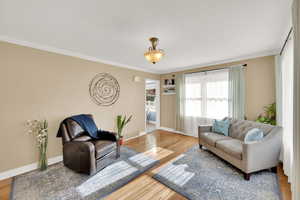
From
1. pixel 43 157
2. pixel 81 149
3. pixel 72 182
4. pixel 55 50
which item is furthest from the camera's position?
pixel 55 50

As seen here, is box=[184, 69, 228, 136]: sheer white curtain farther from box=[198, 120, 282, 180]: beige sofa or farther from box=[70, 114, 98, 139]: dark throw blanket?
box=[70, 114, 98, 139]: dark throw blanket

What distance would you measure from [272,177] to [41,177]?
3.95 meters

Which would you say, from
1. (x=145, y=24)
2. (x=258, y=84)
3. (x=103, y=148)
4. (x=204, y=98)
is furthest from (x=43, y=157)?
(x=258, y=84)

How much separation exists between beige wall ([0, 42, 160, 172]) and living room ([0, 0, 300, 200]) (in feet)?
0.06

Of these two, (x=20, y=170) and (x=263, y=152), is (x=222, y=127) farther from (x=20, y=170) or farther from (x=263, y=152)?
(x=20, y=170)

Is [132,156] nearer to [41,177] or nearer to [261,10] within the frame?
[41,177]

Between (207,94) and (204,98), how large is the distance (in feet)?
0.53

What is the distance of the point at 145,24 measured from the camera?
1.82 meters

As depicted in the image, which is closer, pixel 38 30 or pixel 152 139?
pixel 38 30

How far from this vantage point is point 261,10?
1544 mm

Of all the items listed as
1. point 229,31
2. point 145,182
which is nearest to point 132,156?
point 145,182

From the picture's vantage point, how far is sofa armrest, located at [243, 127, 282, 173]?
6.61ft

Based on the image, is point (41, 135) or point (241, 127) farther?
point (241, 127)

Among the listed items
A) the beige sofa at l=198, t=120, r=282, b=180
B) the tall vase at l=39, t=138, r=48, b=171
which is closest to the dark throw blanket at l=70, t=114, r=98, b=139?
the tall vase at l=39, t=138, r=48, b=171
